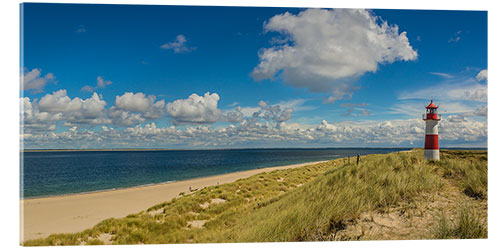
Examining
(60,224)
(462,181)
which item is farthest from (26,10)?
(462,181)

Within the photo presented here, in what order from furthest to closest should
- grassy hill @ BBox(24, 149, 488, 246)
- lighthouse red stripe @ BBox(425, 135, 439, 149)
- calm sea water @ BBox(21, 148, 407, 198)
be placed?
calm sea water @ BBox(21, 148, 407, 198) → lighthouse red stripe @ BBox(425, 135, 439, 149) → grassy hill @ BBox(24, 149, 488, 246)

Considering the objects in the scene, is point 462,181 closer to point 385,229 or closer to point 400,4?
point 385,229

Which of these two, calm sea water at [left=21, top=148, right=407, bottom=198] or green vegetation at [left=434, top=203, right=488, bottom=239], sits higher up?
green vegetation at [left=434, top=203, right=488, bottom=239]

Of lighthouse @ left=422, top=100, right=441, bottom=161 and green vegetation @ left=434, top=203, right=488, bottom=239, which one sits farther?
lighthouse @ left=422, top=100, right=441, bottom=161

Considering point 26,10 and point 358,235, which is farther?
point 26,10

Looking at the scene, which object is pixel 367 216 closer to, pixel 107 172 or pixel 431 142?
pixel 431 142

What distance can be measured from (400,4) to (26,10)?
312 inches

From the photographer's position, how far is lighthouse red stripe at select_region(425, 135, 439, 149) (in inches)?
311

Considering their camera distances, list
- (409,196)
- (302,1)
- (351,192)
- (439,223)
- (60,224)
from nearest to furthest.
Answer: (439,223), (409,196), (351,192), (302,1), (60,224)

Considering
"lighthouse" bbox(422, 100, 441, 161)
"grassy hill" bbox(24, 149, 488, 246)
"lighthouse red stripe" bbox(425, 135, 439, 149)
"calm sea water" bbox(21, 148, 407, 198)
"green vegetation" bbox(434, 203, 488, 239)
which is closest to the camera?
"green vegetation" bbox(434, 203, 488, 239)

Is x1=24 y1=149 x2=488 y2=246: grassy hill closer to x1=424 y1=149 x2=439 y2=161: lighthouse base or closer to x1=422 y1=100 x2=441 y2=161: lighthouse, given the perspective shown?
x1=424 y1=149 x2=439 y2=161: lighthouse base

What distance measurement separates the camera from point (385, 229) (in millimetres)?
4008

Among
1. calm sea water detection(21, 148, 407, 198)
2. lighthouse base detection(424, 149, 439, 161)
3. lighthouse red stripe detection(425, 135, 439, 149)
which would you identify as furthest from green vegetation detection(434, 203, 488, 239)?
calm sea water detection(21, 148, 407, 198)

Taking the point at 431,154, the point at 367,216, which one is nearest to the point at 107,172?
the point at 431,154
